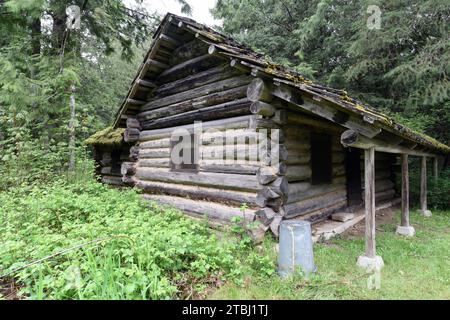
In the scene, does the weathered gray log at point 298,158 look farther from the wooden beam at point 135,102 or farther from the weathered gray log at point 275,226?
the wooden beam at point 135,102

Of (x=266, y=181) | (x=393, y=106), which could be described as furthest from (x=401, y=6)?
(x=266, y=181)

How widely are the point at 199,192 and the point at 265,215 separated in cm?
206

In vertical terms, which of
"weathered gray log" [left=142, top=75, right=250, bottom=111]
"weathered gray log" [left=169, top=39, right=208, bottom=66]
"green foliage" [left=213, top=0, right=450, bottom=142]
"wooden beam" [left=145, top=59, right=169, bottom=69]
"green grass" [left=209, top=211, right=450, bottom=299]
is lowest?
"green grass" [left=209, top=211, right=450, bottom=299]

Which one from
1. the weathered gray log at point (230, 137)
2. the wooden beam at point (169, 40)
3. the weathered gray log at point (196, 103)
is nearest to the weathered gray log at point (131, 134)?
the weathered gray log at point (196, 103)

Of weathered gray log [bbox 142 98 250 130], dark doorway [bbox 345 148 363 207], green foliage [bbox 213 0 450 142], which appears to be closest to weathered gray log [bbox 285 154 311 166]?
weathered gray log [bbox 142 98 250 130]

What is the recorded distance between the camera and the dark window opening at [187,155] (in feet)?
22.5

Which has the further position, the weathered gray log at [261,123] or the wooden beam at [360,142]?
the weathered gray log at [261,123]

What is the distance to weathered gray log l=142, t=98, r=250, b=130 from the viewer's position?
18.6 ft

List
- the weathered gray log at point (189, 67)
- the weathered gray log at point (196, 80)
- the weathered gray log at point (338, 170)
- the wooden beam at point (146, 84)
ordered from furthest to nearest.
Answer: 1. the wooden beam at point (146, 84)
2. the weathered gray log at point (338, 170)
3. the weathered gray log at point (189, 67)
4. the weathered gray log at point (196, 80)

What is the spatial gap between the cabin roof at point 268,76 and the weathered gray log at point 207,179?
194 centimetres

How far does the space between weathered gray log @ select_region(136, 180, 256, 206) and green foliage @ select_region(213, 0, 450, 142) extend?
861cm

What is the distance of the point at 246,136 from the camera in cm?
553

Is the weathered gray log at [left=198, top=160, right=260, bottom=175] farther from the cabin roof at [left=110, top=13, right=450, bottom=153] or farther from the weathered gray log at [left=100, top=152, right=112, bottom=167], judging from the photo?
the weathered gray log at [left=100, top=152, right=112, bottom=167]
